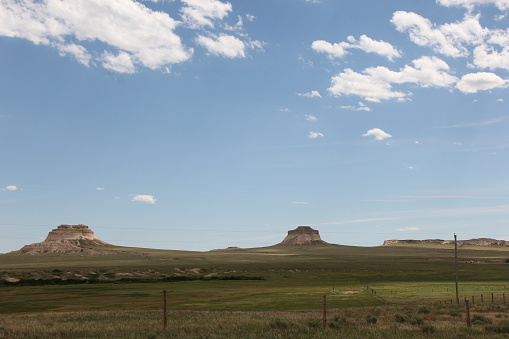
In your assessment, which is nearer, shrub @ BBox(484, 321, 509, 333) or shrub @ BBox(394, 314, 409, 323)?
shrub @ BBox(484, 321, 509, 333)

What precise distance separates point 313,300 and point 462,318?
73.2ft

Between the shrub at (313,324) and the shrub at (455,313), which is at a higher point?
the shrub at (313,324)

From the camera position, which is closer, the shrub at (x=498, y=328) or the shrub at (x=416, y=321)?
the shrub at (x=498, y=328)

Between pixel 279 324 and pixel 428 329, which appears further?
pixel 279 324

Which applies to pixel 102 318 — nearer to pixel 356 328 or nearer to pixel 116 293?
pixel 356 328

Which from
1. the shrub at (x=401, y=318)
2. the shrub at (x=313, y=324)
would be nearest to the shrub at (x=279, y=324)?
the shrub at (x=313, y=324)

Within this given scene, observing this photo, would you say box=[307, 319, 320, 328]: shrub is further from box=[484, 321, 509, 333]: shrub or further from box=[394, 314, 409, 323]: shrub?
box=[484, 321, 509, 333]: shrub

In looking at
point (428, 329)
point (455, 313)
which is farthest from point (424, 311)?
point (428, 329)

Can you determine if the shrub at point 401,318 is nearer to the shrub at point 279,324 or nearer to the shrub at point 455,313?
the shrub at point 455,313

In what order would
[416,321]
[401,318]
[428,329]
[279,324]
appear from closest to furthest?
[428,329]
[279,324]
[416,321]
[401,318]

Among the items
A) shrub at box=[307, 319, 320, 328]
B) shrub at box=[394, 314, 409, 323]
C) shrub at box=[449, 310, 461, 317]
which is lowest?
shrub at box=[449, 310, 461, 317]

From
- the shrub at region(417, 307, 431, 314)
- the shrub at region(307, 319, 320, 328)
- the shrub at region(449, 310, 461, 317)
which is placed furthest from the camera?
the shrub at region(417, 307, 431, 314)

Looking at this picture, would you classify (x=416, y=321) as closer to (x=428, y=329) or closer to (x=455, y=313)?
(x=428, y=329)

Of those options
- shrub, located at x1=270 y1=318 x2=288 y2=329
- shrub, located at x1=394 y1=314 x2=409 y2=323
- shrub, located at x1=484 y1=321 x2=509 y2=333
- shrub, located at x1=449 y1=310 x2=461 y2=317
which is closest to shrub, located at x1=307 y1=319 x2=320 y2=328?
shrub, located at x1=270 y1=318 x2=288 y2=329
